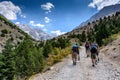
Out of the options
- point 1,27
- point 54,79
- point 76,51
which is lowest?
point 54,79

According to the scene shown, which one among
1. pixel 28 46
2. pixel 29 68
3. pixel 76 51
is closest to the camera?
pixel 76 51

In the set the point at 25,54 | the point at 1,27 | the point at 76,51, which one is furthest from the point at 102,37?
the point at 1,27

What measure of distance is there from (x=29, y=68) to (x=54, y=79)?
81.2 ft

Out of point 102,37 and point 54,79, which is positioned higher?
point 102,37

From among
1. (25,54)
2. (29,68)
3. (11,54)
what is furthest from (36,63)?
(25,54)

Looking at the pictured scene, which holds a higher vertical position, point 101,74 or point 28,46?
point 28,46

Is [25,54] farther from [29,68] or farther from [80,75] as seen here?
[80,75]

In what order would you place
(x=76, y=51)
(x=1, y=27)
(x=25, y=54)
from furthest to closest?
(x=1, y=27) → (x=25, y=54) → (x=76, y=51)

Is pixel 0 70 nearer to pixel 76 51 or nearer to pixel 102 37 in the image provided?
pixel 76 51

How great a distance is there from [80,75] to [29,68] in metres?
24.8

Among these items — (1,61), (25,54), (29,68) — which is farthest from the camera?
(25,54)

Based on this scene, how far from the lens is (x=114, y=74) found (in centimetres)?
2170

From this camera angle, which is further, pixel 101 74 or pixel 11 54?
pixel 11 54

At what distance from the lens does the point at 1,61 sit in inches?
1521
